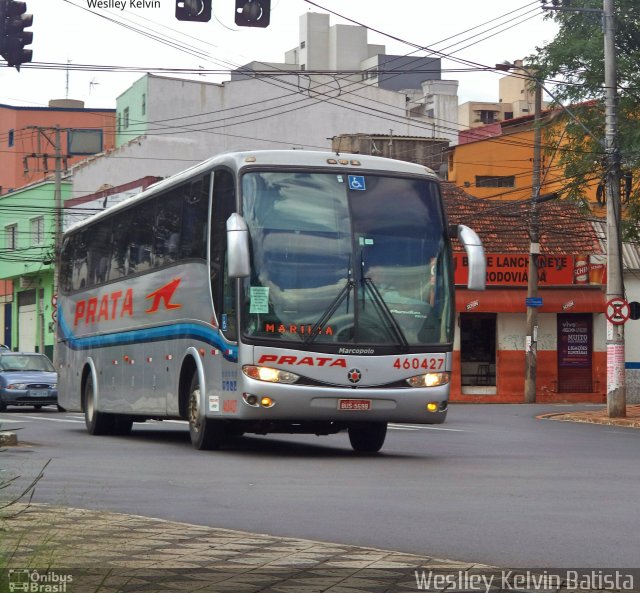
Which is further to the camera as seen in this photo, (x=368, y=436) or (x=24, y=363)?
(x=24, y=363)

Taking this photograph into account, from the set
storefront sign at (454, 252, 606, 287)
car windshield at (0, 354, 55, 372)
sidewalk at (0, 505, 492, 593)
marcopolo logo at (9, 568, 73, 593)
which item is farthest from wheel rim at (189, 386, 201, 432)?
storefront sign at (454, 252, 606, 287)

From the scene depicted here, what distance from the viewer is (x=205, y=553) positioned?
8.89m

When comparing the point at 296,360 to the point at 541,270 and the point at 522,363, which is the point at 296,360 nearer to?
the point at 522,363

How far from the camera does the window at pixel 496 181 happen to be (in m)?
62.3

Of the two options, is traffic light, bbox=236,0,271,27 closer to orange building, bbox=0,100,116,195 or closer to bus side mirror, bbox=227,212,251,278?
bus side mirror, bbox=227,212,251,278

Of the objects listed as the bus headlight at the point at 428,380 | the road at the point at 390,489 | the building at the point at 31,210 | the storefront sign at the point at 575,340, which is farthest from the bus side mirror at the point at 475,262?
the building at the point at 31,210

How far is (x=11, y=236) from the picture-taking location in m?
71.0

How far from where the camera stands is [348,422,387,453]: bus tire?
1997 centimetres

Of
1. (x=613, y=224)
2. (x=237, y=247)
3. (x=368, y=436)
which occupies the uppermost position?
(x=613, y=224)

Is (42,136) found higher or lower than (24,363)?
higher

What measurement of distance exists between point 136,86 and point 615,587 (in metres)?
63.4

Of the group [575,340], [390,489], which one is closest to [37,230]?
[575,340]

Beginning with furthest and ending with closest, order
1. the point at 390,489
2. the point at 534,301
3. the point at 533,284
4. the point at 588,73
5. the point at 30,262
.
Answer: the point at 30,262, the point at 533,284, the point at 534,301, the point at 588,73, the point at 390,489

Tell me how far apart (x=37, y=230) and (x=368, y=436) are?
5002 cm
